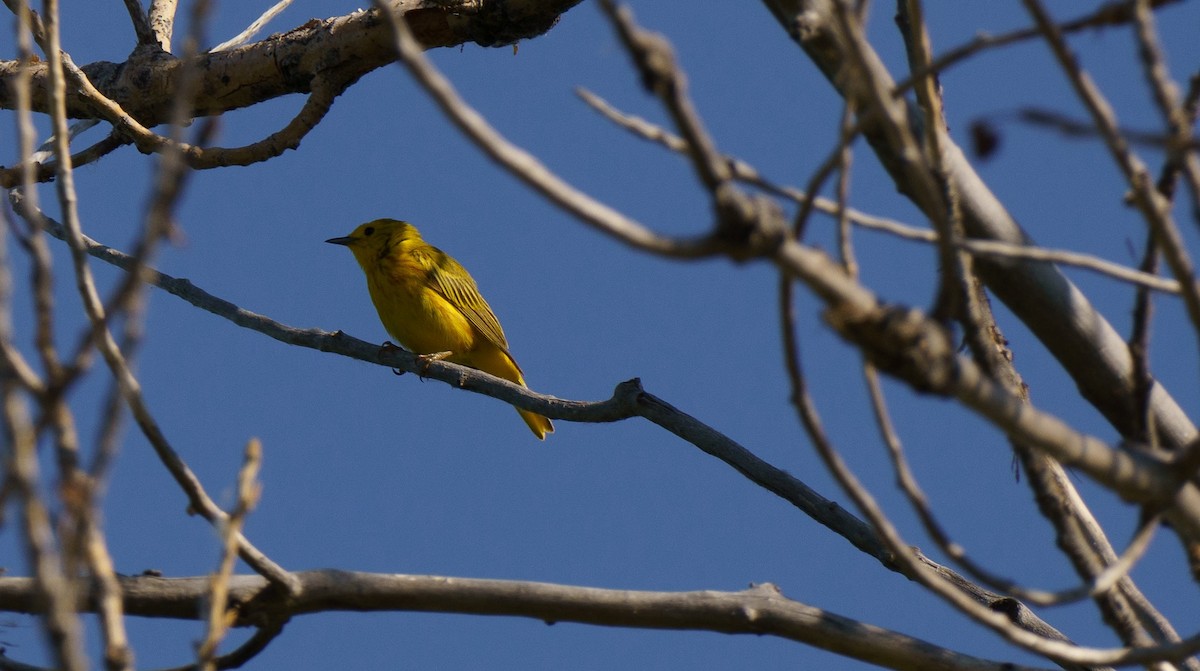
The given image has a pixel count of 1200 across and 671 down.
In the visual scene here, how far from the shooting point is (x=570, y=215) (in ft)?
5.56

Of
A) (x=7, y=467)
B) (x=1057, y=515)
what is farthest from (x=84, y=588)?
(x=1057, y=515)

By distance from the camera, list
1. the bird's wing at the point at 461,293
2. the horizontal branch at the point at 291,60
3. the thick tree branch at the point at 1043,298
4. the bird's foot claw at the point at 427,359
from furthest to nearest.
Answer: the bird's wing at the point at 461,293
the bird's foot claw at the point at 427,359
the horizontal branch at the point at 291,60
the thick tree branch at the point at 1043,298

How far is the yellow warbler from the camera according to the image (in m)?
9.35

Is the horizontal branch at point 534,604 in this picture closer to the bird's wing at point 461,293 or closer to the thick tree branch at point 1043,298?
the thick tree branch at point 1043,298

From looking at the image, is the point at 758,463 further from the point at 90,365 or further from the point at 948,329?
the point at 90,365

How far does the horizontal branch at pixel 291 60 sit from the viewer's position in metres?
6.03

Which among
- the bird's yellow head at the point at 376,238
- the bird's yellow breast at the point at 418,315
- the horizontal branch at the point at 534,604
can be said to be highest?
the bird's yellow head at the point at 376,238

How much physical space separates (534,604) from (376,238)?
705 centimetres

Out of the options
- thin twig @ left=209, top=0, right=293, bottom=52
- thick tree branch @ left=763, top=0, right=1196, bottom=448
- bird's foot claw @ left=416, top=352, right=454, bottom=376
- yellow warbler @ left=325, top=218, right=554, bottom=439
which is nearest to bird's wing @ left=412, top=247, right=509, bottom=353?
yellow warbler @ left=325, top=218, right=554, bottom=439

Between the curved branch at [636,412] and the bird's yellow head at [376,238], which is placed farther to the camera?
the bird's yellow head at [376,238]

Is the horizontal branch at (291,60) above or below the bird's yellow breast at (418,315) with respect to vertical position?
below

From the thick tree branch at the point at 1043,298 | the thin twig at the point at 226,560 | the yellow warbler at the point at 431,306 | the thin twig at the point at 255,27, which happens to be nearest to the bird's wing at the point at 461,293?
the yellow warbler at the point at 431,306

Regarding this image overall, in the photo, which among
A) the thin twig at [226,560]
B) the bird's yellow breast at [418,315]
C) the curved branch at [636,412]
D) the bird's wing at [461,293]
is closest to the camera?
the thin twig at [226,560]

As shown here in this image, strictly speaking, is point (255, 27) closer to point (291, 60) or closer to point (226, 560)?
point (291, 60)
